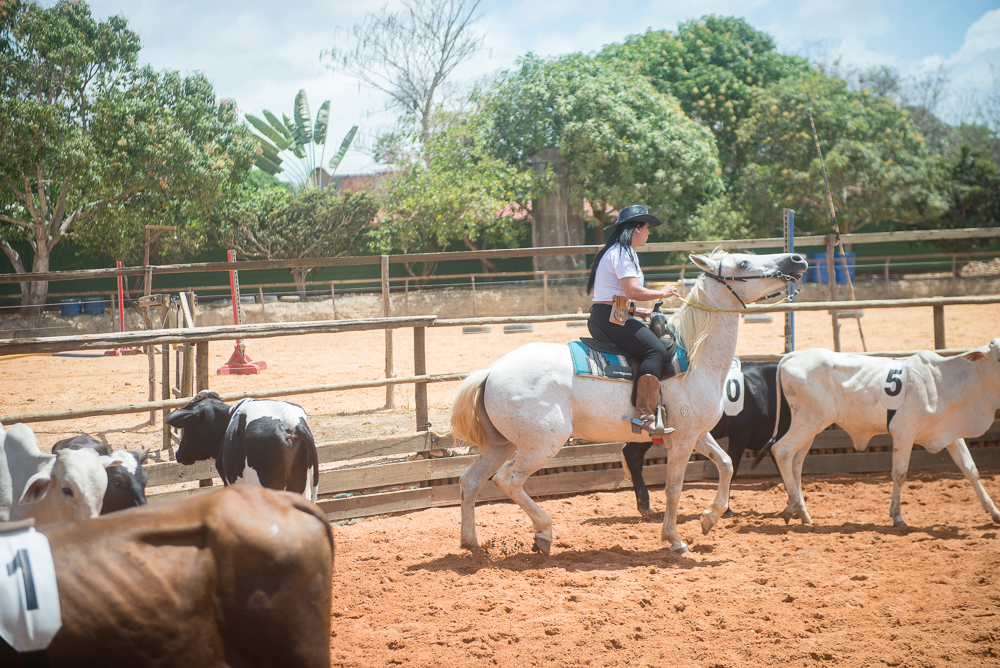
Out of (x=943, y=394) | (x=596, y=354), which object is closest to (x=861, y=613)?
(x=596, y=354)

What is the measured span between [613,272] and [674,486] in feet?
5.18

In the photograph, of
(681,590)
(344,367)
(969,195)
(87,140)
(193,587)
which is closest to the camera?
(193,587)

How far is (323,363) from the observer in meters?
12.5

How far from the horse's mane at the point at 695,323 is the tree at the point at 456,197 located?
18923mm

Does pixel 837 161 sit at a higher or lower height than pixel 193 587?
higher

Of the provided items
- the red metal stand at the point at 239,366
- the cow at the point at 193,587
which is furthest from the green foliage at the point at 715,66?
the cow at the point at 193,587

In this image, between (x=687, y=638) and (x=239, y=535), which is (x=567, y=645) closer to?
(x=687, y=638)

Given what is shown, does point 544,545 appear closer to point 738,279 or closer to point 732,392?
point 738,279

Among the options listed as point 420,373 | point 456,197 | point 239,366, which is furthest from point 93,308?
point 420,373

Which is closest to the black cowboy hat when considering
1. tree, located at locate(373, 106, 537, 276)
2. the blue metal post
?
the blue metal post

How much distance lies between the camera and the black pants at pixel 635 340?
4855 millimetres

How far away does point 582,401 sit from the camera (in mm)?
4922

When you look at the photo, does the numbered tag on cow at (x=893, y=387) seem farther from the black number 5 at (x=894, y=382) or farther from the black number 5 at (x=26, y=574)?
the black number 5 at (x=26, y=574)

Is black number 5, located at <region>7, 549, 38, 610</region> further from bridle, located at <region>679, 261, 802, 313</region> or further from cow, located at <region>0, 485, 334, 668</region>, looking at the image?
bridle, located at <region>679, 261, 802, 313</region>
